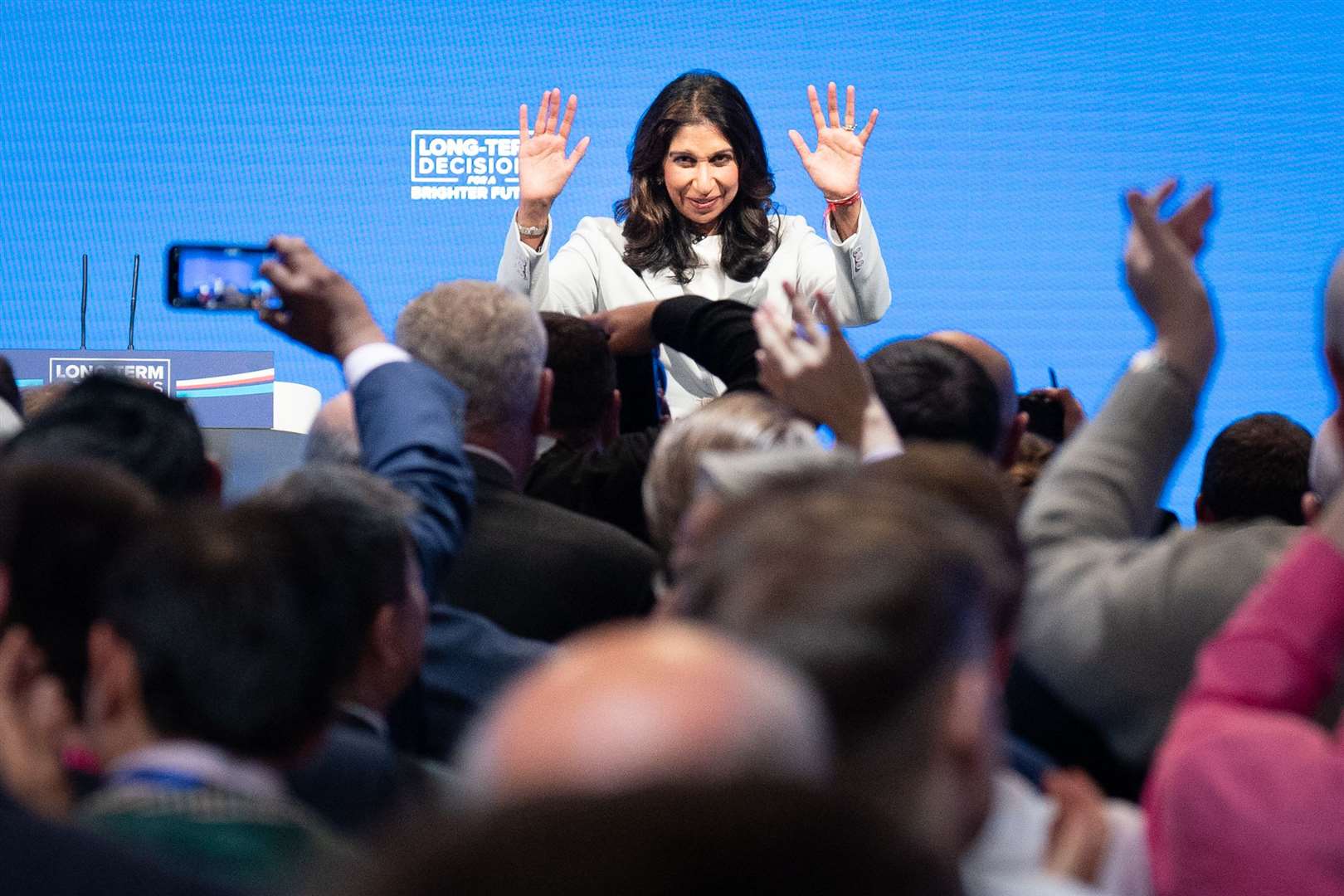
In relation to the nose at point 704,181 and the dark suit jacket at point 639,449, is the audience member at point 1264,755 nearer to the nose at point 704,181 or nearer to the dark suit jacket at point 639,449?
the dark suit jacket at point 639,449

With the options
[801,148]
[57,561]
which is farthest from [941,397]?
[801,148]

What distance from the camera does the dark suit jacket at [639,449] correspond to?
2.39 m

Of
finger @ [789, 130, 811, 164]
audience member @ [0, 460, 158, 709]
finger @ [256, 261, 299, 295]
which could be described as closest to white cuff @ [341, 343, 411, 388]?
finger @ [256, 261, 299, 295]

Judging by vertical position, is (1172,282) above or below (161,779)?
above

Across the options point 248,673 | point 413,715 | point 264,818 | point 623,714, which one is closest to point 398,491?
point 413,715

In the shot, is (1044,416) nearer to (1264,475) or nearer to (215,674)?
(1264,475)

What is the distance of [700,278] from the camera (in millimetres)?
3805

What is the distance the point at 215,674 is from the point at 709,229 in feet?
9.54

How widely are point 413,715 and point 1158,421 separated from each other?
0.83 meters

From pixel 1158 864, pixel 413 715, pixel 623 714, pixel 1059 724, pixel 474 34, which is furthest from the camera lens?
pixel 474 34

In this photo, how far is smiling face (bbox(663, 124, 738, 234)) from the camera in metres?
3.77

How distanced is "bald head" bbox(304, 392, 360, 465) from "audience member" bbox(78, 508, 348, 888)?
39.7 inches

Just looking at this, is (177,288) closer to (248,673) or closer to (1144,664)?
(248,673)

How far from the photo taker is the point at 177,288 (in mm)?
2107
